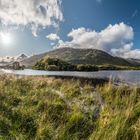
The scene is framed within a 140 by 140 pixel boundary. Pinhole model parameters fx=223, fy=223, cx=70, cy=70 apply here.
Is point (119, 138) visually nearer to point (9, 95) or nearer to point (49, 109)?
point (49, 109)

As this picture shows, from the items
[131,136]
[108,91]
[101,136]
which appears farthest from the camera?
[108,91]

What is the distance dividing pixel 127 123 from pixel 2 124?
14.0ft

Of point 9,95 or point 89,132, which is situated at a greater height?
point 9,95

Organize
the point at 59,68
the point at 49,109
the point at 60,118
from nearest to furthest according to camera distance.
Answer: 1. the point at 60,118
2. the point at 49,109
3. the point at 59,68

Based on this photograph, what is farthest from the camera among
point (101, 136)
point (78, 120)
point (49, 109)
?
point (49, 109)

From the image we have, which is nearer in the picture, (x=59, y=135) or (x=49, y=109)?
(x=59, y=135)

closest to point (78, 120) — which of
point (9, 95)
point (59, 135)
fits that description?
point (59, 135)

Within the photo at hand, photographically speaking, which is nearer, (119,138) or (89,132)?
(119,138)

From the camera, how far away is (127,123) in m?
7.07

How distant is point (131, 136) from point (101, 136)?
104cm

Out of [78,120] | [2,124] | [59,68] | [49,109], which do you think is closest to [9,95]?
[49,109]

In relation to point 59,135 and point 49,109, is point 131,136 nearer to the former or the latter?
point 59,135

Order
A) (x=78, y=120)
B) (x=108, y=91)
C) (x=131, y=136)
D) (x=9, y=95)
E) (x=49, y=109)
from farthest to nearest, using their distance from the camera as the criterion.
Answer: (x=108, y=91), (x=9, y=95), (x=49, y=109), (x=78, y=120), (x=131, y=136)

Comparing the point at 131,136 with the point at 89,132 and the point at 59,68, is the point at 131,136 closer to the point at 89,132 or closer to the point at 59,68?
the point at 89,132
